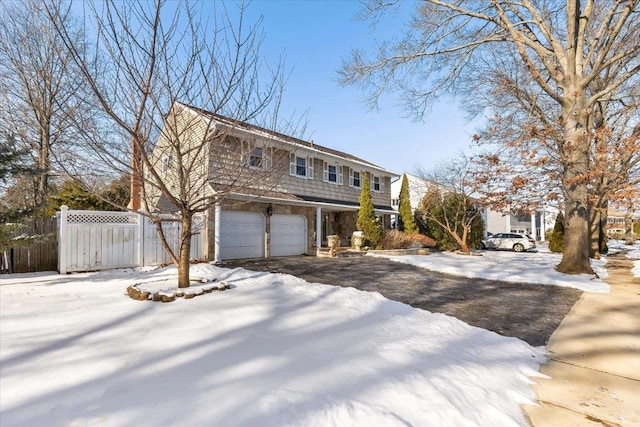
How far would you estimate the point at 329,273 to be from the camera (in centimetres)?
909

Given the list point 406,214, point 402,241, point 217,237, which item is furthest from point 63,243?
point 406,214

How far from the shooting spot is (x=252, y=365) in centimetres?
303

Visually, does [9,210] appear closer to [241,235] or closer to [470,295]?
[241,235]

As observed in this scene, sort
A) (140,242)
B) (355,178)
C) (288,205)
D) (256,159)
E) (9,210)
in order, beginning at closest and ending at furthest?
Answer: (9,210), (140,242), (256,159), (288,205), (355,178)

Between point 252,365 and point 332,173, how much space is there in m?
14.7

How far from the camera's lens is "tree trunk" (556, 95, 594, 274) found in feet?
31.3

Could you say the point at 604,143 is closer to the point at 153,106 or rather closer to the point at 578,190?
the point at 578,190

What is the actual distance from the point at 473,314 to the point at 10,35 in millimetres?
16370

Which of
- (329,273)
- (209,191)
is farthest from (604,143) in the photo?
(209,191)

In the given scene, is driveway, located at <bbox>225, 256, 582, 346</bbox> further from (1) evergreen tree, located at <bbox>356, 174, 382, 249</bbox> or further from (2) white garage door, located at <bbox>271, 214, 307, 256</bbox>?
(1) evergreen tree, located at <bbox>356, 174, 382, 249</bbox>

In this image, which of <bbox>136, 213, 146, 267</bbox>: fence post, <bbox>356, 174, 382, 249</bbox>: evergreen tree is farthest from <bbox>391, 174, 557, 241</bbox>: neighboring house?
<bbox>136, 213, 146, 267</bbox>: fence post

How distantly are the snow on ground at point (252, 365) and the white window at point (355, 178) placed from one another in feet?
43.7

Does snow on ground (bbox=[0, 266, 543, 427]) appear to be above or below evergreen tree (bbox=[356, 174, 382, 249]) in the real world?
below

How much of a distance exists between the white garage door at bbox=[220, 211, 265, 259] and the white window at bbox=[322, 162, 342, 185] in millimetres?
Answer: 4886
